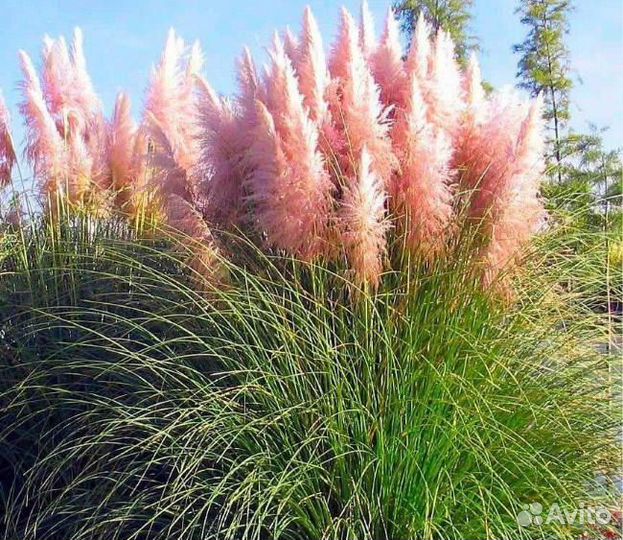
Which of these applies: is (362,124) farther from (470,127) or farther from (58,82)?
(58,82)

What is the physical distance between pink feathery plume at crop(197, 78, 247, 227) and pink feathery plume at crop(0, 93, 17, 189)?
102cm

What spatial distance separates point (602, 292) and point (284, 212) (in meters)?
1.27

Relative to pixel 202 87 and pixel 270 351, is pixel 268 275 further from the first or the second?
pixel 202 87

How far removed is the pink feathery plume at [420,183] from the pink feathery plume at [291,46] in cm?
46

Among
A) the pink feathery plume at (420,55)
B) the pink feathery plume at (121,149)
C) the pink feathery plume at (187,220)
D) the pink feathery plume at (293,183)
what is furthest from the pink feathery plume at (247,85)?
the pink feathery plume at (121,149)

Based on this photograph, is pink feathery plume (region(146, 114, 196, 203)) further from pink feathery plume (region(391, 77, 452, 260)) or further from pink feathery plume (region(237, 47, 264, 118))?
pink feathery plume (region(391, 77, 452, 260))

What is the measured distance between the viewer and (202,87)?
8.34 feet

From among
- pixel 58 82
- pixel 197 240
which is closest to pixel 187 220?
pixel 197 240

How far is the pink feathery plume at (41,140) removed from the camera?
115 inches

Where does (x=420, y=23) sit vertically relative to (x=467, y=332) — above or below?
above

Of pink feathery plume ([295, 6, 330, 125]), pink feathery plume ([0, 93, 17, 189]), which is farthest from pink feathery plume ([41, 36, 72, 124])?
pink feathery plume ([295, 6, 330, 125])

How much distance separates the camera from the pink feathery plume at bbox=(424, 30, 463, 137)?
246 cm

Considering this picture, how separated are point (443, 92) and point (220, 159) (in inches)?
29.6

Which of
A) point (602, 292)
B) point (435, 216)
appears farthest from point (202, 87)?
point (602, 292)
